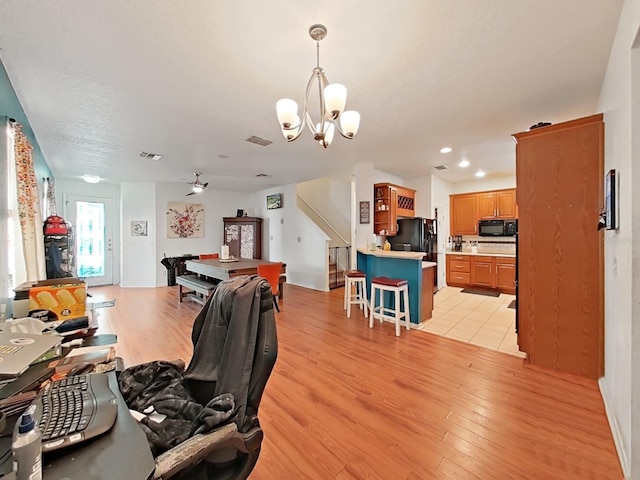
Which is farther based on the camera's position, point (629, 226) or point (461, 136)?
point (461, 136)

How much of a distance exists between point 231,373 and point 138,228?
→ 720 cm

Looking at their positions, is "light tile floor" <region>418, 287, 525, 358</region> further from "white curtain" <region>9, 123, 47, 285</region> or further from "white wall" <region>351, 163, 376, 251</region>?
"white curtain" <region>9, 123, 47, 285</region>

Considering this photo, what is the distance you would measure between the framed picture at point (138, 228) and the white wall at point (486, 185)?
7984 millimetres

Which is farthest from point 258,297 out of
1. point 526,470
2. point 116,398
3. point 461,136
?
point 461,136

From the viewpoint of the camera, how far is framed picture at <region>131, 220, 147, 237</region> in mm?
6879

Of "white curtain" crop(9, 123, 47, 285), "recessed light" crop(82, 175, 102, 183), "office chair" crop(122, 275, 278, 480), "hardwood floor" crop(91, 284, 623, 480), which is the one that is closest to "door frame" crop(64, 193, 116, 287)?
"recessed light" crop(82, 175, 102, 183)

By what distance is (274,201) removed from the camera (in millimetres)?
7738

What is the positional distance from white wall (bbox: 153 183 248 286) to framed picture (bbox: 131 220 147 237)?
0.30 meters

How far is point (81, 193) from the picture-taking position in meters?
6.74

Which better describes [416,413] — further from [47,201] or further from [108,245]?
[108,245]

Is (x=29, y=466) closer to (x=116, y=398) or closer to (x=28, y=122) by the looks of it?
(x=116, y=398)

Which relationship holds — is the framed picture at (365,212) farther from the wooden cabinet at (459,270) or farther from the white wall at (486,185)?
the white wall at (486,185)

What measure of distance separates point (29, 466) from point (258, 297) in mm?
737

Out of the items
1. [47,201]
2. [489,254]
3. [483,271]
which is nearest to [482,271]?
[483,271]
